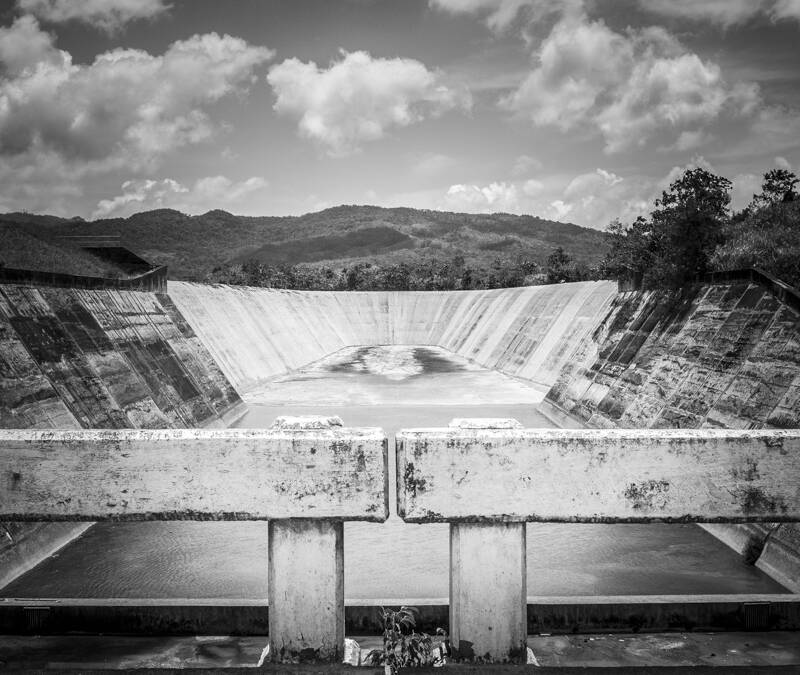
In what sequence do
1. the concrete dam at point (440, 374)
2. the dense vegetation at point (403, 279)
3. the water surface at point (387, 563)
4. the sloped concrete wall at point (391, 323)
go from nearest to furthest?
the water surface at point (387, 563) < the concrete dam at point (440, 374) < the sloped concrete wall at point (391, 323) < the dense vegetation at point (403, 279)

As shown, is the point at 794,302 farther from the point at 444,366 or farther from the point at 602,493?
the point at 444,366

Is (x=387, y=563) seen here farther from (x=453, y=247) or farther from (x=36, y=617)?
(x=453, y=247)

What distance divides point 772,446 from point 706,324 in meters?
9.57

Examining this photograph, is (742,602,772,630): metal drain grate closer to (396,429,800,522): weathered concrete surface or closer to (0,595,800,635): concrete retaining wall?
(0,595,800,635): concrete retaining wall

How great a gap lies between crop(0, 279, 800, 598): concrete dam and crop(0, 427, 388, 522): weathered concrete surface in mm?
4572

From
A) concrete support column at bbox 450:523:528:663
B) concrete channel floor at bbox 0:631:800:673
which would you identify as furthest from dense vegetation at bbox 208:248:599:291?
concrete support column at bbox 450:523:528:663

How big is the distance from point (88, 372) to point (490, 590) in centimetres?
1085

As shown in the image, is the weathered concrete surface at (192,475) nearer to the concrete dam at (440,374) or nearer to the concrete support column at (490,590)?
the concrete support column at (490,590)

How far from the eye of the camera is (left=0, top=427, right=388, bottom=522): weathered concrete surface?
10.7ft

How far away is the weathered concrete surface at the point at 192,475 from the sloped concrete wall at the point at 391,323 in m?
19.8

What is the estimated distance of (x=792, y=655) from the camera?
4.45m

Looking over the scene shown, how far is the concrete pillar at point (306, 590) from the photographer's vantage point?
10.9ft

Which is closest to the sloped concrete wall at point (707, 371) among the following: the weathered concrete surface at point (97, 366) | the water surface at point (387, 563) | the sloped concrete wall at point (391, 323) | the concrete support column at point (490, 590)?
the water surface at point (387, 563)

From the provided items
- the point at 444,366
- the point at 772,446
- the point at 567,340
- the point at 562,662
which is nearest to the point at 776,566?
the point at 562,662
